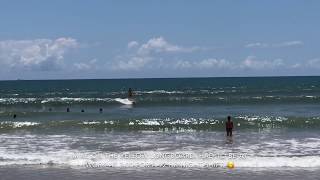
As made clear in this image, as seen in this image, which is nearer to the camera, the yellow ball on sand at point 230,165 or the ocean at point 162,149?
the ocean at point 162,149

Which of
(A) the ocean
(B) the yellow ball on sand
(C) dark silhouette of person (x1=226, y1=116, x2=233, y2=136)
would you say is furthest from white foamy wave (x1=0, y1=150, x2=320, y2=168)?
(C) dark silhouette of person (x1=226, y1=116, x2=233, y2=136)

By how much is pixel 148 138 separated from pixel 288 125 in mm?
10319

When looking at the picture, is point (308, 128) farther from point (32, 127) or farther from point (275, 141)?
point (32, 127)

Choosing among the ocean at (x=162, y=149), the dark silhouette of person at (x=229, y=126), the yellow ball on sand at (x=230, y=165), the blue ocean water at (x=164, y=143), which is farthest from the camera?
the dark silhouette of person at (x=229, y=126)

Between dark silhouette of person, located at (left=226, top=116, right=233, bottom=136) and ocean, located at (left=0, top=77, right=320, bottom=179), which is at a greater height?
dark silhouette of person, located at (left=226, top=116, right=233, bottom=136)

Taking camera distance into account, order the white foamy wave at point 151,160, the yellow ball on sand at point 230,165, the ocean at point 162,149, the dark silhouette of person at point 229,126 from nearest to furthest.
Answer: the ocean at point 162,149, the yellow ball on sand at point 230,165, the white foamy wave at point 151,160, the dark silhouette of person at point 229,126

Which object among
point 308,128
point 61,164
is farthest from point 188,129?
point 61,164

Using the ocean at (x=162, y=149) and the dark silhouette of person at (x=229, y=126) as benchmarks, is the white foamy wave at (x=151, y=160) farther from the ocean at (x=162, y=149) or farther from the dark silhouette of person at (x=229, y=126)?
the dark silhouette of person at (x=229, y=126)

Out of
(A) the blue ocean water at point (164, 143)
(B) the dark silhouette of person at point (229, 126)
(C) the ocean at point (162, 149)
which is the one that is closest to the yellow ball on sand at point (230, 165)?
(C) the ocean at point (162, 149)

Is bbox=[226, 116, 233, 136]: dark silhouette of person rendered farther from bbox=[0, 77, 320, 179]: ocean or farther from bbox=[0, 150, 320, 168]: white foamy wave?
bbox=[0, 150, 320, 168]: white foamy wave

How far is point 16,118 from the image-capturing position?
142 feet

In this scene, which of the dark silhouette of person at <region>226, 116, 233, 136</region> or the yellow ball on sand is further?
the dark silhouette of person at <region>226, 116, 233, 136</region>

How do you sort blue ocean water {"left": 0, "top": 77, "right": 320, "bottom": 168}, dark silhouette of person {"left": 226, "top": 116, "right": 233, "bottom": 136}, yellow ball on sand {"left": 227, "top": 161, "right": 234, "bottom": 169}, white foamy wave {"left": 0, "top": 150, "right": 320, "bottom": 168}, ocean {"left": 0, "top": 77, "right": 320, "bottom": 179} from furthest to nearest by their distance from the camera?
1. dark silhouette of person {"left": 226, "top": 116, "right": 233, "bottom": 136}
2. blue ocean water {"left": 0, "top": 77, "right": 320, "bottom": 168}
3. white foamy wave {"left": 0, "top": 150, "right": 320, "bottom": 168}
4. yellow ball on sand {"left": 227, "top": 161, "right": 234, "bottom": 169}
5. ocean {"left": 0, "top": 77, "right": 320, "bottom": 179}

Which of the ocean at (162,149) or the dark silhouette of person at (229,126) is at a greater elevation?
the dark silhouette of person at (229,126)
